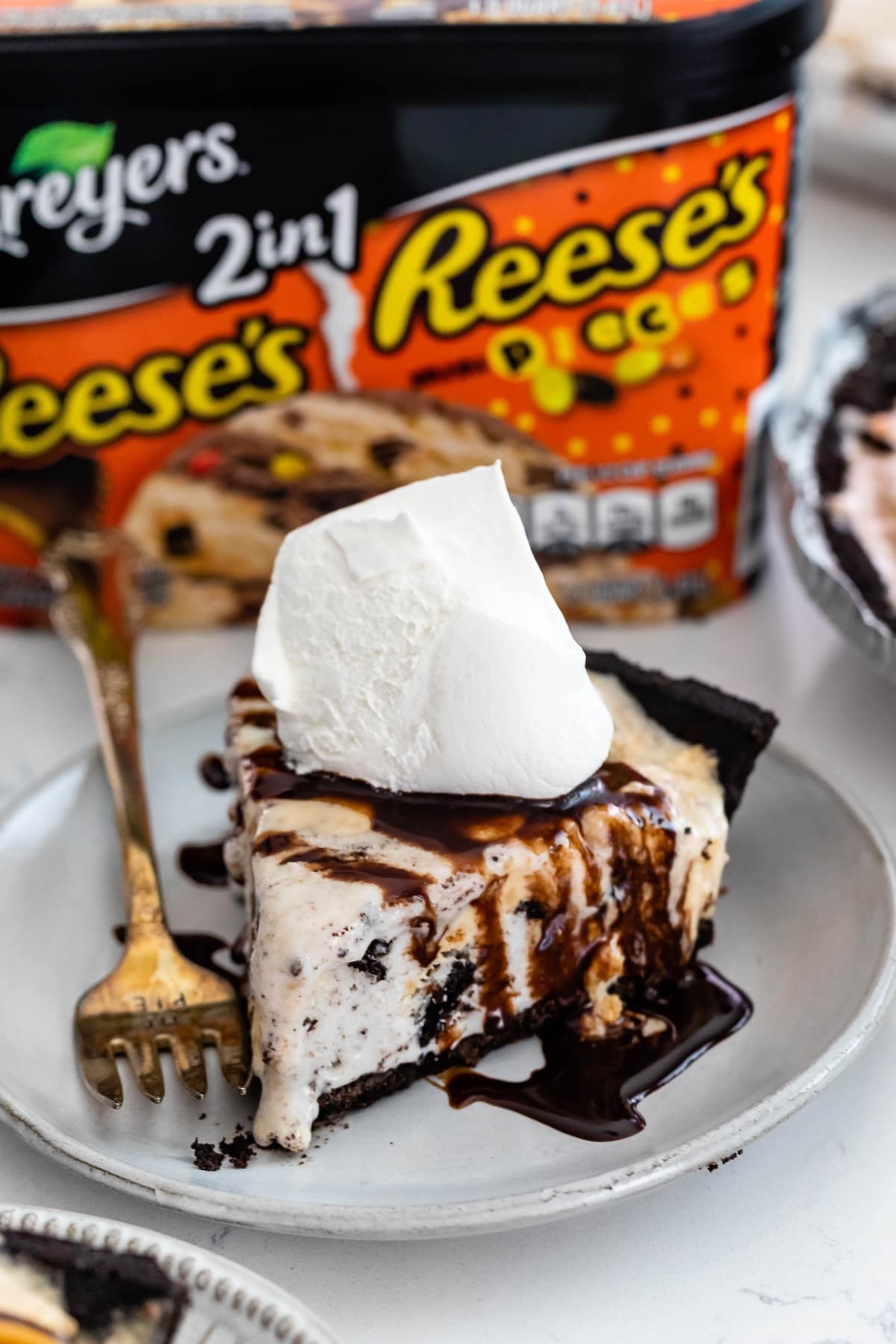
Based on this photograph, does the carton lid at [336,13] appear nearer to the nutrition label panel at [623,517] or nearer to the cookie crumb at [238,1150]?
the nutrition label panel at [623,517]

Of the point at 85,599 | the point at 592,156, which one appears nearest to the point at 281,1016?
the point at 85,599

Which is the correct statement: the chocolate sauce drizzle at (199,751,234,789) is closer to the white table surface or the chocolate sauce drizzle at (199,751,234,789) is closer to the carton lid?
the white table surface

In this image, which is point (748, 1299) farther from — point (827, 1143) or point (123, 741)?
point (123, 741)

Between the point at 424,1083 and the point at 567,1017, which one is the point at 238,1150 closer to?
the point at 424,1083

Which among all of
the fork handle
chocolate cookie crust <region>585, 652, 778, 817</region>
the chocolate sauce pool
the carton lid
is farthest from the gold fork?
the carton lid

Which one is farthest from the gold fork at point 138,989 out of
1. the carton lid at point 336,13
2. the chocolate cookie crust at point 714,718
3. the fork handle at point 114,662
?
the carton lid at point 336,13

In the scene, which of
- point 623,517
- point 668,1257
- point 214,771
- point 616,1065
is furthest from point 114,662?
point 668,1257
